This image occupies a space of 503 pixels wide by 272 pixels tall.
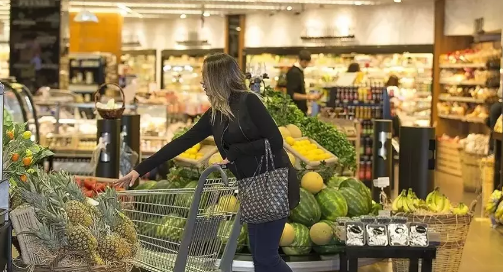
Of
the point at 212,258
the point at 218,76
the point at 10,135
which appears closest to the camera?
the point at 10,135

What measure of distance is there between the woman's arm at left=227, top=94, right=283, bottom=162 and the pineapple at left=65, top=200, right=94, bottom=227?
127 cm

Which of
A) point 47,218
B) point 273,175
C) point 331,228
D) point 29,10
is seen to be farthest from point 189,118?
point 47,218

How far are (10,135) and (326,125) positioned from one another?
4258 millimetres

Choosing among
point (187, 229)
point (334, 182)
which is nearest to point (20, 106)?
point (334, 182)

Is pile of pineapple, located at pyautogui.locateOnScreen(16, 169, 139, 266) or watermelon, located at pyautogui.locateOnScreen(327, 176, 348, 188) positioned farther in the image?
watermelon, located at pyautogui.locateOnScreen(327, 176, 348, 188)

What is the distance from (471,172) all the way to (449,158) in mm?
2931

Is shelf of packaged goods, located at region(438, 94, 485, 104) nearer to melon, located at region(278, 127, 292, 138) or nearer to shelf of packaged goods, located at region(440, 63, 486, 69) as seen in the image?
shelf of packaged goods, located at region(440, 63, 486, 69)

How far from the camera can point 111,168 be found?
8367 mm

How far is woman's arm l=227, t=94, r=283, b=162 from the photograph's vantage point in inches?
188

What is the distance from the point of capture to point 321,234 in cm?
629

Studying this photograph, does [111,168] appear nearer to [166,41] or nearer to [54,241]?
[54,241]

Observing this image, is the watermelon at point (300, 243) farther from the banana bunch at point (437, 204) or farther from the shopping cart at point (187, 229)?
the shopping cart at point (187, 229)

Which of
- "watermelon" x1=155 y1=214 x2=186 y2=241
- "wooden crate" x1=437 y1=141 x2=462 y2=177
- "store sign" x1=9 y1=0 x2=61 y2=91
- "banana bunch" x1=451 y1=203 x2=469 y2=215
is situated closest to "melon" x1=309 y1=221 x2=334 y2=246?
"banana bunch" x1=451 y1=203 x2=469 y2=215

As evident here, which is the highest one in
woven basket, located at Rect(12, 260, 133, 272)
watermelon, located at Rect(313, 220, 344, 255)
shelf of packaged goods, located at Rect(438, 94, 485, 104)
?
shelf of packaged goods, located at Rect(438, 94, 485, 104)
